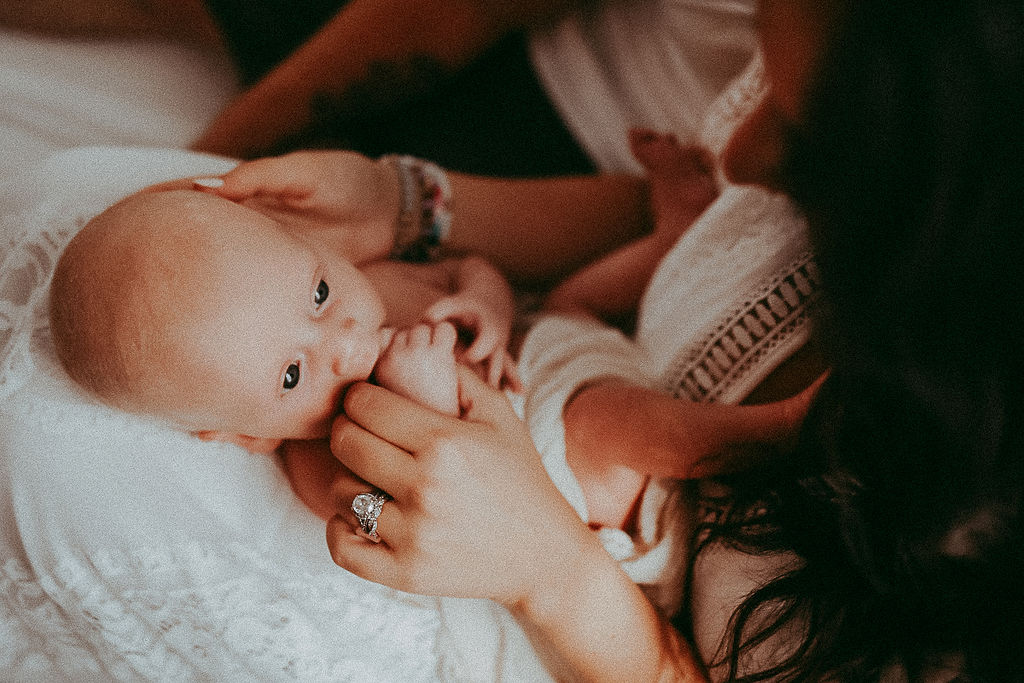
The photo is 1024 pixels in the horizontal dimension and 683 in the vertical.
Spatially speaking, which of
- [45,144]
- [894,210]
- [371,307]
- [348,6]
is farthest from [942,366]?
[45,144]

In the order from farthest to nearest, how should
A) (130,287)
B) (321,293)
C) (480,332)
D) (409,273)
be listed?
(409,273)
(480,332)
(321,293)
(130,287)

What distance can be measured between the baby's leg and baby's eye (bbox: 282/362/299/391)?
2.19ft

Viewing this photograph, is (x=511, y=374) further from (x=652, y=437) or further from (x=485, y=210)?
(x=485, y=210)

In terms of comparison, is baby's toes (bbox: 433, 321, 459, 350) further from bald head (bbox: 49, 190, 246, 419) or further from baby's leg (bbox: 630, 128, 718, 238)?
baby's leg (bbox: 630, 128, 718, 238)

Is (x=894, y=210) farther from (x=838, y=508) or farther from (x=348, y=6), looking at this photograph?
(x=348, y=6)

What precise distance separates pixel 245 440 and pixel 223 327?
18 cm

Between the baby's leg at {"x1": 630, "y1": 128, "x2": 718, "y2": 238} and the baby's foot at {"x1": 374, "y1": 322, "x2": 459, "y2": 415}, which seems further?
the baby's leg at {"x1": 630, "y1": 128, "x2": 718, "y2": 238}

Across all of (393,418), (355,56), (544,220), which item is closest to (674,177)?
(544,220)

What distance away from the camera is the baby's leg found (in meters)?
1.05

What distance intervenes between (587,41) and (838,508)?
0.94 metres

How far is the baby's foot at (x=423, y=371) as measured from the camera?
0.71 metres

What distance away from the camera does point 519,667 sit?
2.69 feet

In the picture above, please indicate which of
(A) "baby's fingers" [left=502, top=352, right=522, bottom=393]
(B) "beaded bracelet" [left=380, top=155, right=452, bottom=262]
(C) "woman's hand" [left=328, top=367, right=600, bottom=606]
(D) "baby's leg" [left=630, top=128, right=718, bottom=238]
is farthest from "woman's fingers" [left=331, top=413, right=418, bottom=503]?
(D) "baby's leg" [left=630, top=128, right=718, bottom=238]

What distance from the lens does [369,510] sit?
642mm
